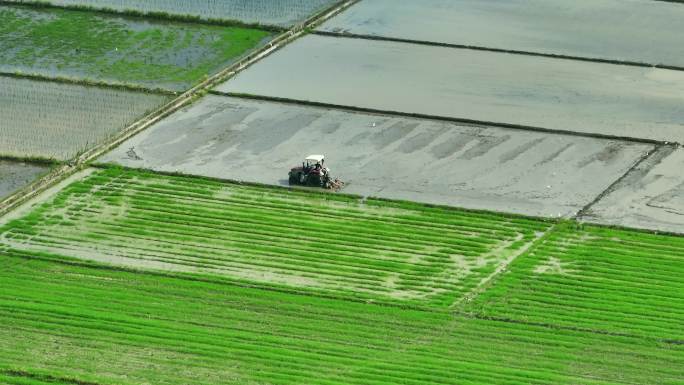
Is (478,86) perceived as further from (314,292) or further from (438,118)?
(314,292)

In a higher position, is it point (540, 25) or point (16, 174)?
point (540, 25)

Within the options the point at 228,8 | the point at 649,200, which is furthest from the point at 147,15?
the point at 649,200

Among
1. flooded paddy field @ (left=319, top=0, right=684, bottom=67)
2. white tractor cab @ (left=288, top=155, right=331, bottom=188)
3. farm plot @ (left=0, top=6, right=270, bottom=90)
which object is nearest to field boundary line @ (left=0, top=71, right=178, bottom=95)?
farm plot @ (left=0, top=6, right=270, bottom=90)

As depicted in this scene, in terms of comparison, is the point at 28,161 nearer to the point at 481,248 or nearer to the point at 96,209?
the point at 96,209

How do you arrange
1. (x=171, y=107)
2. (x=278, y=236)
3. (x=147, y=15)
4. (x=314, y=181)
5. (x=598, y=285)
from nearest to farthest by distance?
(x=598, y=285) → (x=278, y=236) → (x=314, y=181) → (x=171, y=107) → (x=147, y=15)

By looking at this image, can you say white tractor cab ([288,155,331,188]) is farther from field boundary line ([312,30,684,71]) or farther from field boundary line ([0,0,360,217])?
field boundary line ([312,30,684,71])

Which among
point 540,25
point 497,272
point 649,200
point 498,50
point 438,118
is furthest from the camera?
point 540,25

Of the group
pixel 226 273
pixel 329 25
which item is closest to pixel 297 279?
pixel 226 273

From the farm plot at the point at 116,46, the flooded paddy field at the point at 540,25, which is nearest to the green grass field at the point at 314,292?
the farm plot at the point at 116,46
